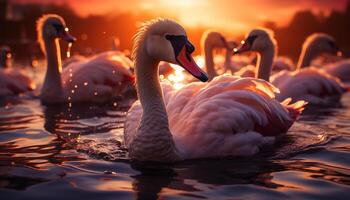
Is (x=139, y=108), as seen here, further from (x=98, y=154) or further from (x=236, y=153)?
(x=236, y=153)

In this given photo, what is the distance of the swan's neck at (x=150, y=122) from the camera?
222 inches

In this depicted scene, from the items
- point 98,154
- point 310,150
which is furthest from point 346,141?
point 98,154

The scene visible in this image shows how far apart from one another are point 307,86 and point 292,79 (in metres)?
0.36

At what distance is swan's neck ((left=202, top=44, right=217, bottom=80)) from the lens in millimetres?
13039

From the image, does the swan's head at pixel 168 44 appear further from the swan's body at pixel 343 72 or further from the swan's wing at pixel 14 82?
the swan's body at pixel 343 72

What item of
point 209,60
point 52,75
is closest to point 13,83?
point 52,75

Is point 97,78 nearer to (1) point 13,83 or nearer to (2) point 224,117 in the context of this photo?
(1) point 13,83

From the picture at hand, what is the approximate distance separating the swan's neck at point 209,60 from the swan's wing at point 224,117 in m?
6.22

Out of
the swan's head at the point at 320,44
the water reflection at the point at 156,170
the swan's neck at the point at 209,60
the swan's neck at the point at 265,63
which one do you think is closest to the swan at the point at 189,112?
the water reflection at the point at 156,170

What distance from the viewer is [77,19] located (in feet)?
230

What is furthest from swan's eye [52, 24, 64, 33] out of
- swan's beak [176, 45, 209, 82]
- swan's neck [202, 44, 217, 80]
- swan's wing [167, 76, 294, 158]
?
swan's beak [176, 45, 209, 82]

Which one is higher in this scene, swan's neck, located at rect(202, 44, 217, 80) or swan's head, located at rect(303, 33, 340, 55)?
swan's head, located at rect(303, 33, 340, 55)

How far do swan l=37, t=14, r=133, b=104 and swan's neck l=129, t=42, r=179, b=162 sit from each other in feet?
18.5

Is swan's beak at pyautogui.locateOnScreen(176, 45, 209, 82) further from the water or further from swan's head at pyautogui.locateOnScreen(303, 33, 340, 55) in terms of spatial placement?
swan's head at pyautogui.locateOnScreen(303, 33, 340, 55)
